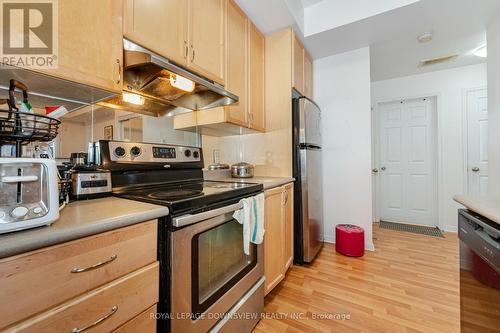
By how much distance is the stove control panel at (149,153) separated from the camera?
115 centimetres

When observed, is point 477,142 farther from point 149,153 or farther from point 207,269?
point 149,153

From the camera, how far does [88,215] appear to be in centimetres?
68

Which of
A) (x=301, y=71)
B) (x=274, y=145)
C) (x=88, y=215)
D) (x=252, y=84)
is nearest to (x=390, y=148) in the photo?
(x=301, y=71)

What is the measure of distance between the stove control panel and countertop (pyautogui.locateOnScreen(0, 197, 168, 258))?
1.08 feet

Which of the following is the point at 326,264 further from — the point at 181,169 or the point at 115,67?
the point at 115,67

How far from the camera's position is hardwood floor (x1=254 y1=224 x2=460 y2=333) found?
137 cm

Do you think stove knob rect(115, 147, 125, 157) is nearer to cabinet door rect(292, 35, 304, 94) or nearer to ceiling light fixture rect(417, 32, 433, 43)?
cabinet door rect(292, 35, 304, 94)

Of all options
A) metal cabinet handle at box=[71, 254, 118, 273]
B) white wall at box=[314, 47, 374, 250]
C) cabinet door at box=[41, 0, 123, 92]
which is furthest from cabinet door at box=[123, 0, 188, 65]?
white wall at box=[314, 47, 374, 250]

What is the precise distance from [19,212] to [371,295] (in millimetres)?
2110

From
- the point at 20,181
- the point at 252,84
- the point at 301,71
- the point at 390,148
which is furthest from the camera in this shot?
the point at 390,148

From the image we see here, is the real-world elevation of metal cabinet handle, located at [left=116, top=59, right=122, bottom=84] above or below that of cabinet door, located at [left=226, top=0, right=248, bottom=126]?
below

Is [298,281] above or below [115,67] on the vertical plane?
below

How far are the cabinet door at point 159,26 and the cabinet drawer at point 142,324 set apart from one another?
4.00ft

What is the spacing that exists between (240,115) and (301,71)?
3.51ft
